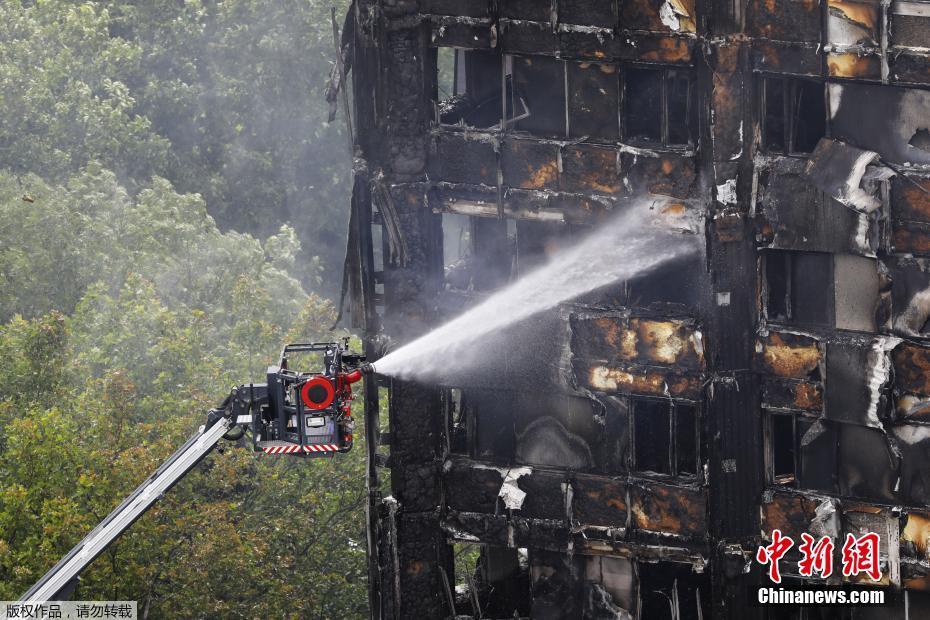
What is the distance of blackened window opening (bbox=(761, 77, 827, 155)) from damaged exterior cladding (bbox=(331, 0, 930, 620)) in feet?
0.13

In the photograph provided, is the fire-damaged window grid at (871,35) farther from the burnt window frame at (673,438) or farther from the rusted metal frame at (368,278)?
the rusted metal frame at (368,278)

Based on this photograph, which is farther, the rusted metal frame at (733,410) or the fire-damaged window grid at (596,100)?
the fire-damaged window grid at (596,100)

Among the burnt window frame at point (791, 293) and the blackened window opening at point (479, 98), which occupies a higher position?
the blackened window opening at point (479, 98)

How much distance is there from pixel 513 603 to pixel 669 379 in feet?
15.2

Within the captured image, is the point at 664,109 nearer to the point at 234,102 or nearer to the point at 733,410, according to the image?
the point at 733,410

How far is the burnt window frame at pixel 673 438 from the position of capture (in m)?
18.4

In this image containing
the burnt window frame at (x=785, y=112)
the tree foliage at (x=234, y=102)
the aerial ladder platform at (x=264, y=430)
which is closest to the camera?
the aerial ladder platform at (x=264, y=430)

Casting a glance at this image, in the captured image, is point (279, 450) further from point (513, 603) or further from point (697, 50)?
point (697, 50)

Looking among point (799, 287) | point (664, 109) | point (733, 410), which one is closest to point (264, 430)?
point (733, 410)

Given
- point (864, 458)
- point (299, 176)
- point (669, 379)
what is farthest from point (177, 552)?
point (299, 176)

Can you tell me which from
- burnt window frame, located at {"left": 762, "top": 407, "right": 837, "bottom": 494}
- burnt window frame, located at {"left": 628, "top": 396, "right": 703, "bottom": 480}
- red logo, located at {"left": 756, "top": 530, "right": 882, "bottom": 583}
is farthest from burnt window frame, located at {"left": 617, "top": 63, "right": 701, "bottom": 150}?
red logo, located at {"left": 756, "top": 530, "right": 882, "bottom": 583}

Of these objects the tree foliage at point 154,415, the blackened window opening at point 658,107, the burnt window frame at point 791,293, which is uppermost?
the blackened window opening at point 658,107

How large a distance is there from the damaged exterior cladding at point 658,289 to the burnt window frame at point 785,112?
5 centimetres

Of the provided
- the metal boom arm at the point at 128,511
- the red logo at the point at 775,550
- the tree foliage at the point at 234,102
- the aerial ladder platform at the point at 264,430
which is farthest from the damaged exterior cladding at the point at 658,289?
the tree foliage at the point at 234,102
